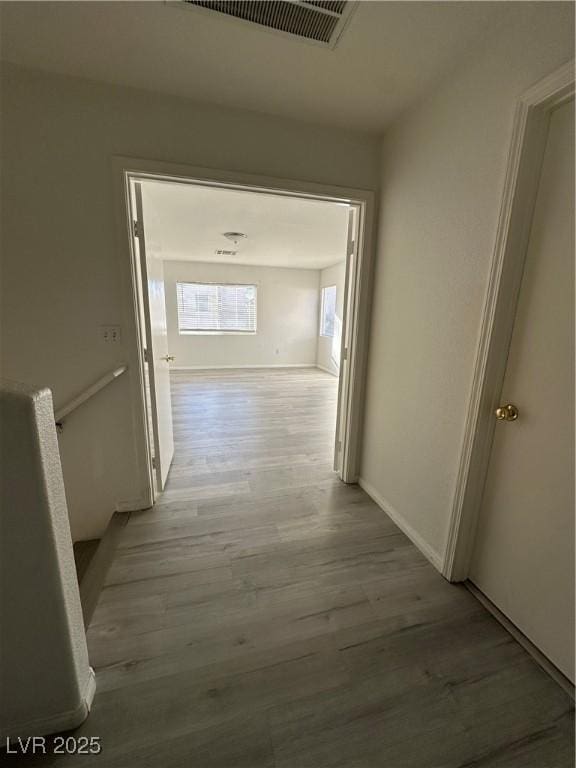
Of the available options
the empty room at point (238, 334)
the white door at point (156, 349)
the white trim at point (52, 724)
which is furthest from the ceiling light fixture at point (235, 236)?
the white trim at point (52, 724)

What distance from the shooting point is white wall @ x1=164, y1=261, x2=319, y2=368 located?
21.9ft

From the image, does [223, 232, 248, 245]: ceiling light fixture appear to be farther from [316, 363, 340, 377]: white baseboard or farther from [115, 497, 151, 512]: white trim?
[115, 497, 151, 512]: white trim

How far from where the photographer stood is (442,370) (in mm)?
1562

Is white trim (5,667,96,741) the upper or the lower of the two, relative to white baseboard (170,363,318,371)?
lower

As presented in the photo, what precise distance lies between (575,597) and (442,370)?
0.99m

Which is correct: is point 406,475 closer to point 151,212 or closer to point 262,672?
point 262,672

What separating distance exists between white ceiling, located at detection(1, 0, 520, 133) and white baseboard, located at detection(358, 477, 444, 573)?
A: 2344 millimetres

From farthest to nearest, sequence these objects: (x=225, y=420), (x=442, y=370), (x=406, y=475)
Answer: (x=225, y=420) → (x=406, y=475) → (x=442, y=370)

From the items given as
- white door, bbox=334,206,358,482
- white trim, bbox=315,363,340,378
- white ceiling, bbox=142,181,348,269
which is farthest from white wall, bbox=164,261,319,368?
white door, bbox=334,206,358,482

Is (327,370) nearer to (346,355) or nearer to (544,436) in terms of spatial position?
(346,355)

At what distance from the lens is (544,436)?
3.80 ft

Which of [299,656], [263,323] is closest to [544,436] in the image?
[299,656]

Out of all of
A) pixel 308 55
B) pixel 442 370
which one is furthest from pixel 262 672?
pixel 308 55

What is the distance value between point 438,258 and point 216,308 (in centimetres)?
601
